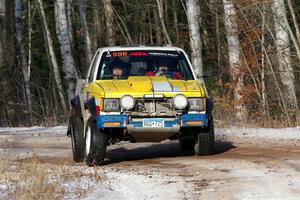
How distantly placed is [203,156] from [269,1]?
27.1 feet

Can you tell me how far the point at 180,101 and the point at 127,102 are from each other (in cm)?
75

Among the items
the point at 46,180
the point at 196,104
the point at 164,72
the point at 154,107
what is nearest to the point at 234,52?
the point at 164,72

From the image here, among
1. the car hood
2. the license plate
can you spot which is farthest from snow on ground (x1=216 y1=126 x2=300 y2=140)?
the license plate

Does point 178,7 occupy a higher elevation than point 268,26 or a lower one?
higher

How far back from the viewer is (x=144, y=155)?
12.9 m

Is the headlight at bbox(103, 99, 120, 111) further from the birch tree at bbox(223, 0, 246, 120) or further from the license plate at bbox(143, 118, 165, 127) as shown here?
the birch tree at bbox(223, 0, 246, 120)

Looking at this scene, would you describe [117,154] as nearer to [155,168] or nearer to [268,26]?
[155,168]

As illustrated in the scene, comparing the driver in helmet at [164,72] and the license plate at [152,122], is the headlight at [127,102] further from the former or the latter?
the driver in helmet at [164,72]

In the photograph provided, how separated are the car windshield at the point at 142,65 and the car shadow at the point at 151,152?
1.34m

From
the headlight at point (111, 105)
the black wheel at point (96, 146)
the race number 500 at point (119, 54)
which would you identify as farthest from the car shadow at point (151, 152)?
the race number 500 at point (119, 54)

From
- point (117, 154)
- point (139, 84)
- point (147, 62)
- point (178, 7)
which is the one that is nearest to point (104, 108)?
point (139, 84)

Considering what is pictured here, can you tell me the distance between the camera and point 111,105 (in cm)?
1098

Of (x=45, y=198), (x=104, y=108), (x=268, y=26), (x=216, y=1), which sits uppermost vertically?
(x=216, y=1)

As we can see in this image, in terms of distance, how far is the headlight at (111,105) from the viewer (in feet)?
36.0
